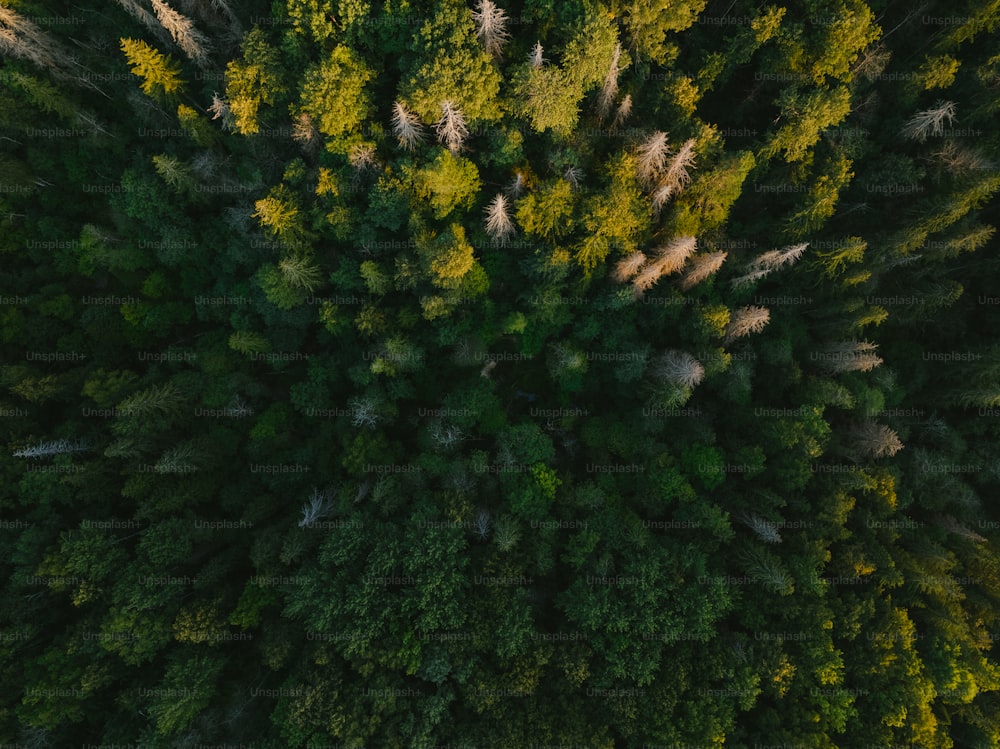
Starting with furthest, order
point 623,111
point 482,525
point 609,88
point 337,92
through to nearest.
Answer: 1. point 623,111
2. point 482,525
3. point 609,88
4. point 337,92

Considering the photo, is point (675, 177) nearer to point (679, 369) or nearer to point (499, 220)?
point (499, 220)

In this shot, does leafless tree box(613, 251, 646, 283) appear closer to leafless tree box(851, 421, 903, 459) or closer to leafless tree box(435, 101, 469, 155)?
leafless tree box(435, 101, 469, 155)

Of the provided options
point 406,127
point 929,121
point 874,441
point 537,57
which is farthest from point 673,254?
point 406,127

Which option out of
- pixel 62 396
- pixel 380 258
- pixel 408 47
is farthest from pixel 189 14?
pixel 62 396

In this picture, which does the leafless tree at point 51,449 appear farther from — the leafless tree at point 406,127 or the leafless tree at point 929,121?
the leafless tree at point 929,121

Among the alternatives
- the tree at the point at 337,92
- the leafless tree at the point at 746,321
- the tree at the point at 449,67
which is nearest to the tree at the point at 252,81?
the tree at the point at 337,92

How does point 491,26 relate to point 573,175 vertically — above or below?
Result: above

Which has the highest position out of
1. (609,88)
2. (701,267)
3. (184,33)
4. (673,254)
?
(609,88)
